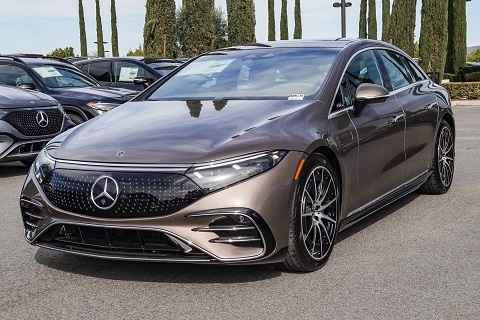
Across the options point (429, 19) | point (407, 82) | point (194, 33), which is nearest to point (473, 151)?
point (407, 82)

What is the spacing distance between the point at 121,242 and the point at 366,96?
212 cm

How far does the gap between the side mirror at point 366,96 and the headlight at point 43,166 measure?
2143mm

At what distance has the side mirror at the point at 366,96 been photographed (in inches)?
215

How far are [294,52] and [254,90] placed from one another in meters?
0.68

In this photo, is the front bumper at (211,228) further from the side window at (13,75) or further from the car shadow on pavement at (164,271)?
the side window at (13,75)

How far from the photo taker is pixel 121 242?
439 centimetres

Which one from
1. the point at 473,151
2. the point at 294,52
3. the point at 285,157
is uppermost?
the point at 294,52

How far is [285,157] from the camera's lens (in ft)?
14.7

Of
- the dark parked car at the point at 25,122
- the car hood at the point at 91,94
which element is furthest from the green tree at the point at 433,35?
the dark parked car at the point at 25,122

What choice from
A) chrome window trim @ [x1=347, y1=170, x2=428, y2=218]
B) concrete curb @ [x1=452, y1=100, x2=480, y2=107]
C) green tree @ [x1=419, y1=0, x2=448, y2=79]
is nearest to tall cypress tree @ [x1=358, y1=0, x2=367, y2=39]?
green tree @ [x1=419, y1=0, x2=448, y2=79]

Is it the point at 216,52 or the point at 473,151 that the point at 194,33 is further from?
the point at 216,52

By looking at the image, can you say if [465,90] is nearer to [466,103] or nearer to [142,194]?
[466,103]

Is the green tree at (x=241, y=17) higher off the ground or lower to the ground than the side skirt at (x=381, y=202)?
higher

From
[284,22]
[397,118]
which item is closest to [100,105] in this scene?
[397,118]
